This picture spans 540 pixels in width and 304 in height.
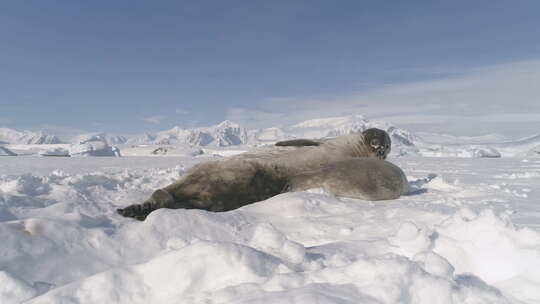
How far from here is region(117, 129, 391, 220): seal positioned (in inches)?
123

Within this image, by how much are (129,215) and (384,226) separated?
1.73 m

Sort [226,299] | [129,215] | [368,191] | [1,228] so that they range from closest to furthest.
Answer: [226,299] < [1,228] < [129,215] < [368,191]

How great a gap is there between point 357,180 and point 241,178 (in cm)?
120

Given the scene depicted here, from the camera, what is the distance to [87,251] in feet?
5.31

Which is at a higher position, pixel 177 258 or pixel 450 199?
pixel 177 258

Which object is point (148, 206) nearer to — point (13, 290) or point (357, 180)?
point (13, 290)

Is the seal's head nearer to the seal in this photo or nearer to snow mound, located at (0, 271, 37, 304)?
the seal

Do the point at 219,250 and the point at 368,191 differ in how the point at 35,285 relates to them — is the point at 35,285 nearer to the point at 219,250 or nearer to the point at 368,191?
the point at 219,250

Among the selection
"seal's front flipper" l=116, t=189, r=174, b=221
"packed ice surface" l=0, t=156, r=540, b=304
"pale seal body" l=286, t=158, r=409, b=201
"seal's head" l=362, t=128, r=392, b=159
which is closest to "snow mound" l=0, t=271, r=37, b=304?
"packed ice surface" l=0, t=156, r=540, b=304

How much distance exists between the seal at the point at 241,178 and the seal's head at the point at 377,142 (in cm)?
89

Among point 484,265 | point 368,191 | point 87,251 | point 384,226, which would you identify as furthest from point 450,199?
point 87,251

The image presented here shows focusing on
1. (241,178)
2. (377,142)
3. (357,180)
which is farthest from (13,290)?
(377,142)

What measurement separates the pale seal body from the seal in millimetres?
203

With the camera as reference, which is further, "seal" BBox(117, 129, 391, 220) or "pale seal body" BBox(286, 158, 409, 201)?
"pale seal body" BBox(286, 158, 409, 201)
